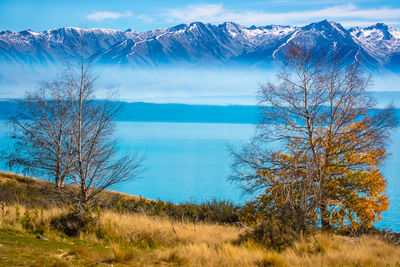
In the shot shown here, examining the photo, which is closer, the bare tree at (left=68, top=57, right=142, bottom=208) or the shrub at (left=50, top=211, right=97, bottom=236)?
the shrub at (left=50, top=211, right=97, bottom=236)

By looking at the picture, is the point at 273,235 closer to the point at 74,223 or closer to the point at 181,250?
the point at 181,250

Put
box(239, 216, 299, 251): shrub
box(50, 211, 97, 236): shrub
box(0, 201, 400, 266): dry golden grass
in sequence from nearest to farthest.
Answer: box(0, 201, 400, 266): dry golden grass → box(239, 216, 299, 251): shrub → box(50, 211, 97, 236): shrub

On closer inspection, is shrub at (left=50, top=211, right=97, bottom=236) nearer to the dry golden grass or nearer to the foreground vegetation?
the foreground vegetation

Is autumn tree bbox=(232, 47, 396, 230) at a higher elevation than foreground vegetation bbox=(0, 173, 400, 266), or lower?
higher

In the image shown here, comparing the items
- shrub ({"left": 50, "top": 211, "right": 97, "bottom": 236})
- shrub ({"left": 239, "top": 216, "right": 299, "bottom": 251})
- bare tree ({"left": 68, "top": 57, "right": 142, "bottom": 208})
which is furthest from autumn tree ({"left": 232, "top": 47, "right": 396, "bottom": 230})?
shrub ({"left": 50, "top": 211, "right": 97, "bottom": 236})

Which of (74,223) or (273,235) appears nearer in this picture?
(273,235)

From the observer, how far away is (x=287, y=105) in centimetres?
1752

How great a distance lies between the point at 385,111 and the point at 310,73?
385cm

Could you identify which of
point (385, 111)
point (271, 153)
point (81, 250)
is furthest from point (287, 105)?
point (81, 250)

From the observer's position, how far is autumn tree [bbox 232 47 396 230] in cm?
1559

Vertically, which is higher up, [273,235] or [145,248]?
[273,235]

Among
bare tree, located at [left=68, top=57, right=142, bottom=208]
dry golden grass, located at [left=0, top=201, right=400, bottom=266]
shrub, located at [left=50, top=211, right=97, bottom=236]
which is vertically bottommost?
dry golden grass, located at [left=0, top=201, right=400, bottom=266]

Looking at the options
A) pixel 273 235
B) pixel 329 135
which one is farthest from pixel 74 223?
pixel 329 135

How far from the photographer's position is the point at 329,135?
634 inches
